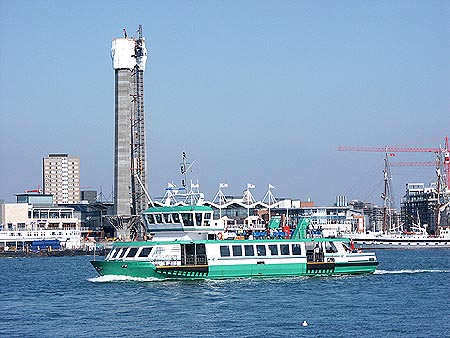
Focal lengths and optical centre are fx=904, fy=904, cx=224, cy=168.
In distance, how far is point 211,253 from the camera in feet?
226

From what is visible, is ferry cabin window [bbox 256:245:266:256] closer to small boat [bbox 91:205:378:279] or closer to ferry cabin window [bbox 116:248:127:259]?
small boat [bbox 91:205:378:279]

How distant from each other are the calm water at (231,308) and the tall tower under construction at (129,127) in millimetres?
105153

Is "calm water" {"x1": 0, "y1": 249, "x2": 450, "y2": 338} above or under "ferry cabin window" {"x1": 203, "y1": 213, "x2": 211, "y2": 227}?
under

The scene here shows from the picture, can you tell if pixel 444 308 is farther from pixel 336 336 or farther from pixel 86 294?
pixel 86 294

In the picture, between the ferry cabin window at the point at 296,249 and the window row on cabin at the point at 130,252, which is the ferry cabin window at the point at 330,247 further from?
the window row on cabin at the point at 130,252

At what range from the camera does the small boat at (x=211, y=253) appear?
2662 inches

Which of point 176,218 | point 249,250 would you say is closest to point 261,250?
point 249,250

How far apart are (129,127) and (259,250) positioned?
4413 inches

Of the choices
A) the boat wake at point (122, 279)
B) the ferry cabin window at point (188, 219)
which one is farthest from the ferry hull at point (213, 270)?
the ferry cabin window at point (188, 219)

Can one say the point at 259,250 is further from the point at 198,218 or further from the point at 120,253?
the point at 120,253

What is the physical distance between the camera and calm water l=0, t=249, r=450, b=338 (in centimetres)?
4675

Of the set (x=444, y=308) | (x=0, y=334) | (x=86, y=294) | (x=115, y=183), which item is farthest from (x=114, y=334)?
(x=115, y=183)

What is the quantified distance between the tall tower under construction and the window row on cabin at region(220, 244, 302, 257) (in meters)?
107

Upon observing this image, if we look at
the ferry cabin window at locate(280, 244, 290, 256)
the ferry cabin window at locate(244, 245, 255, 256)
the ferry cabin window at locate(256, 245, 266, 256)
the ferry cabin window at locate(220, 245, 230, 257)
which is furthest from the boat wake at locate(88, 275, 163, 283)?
the ferry cabin window at locate(280, 244, 290, 256)
